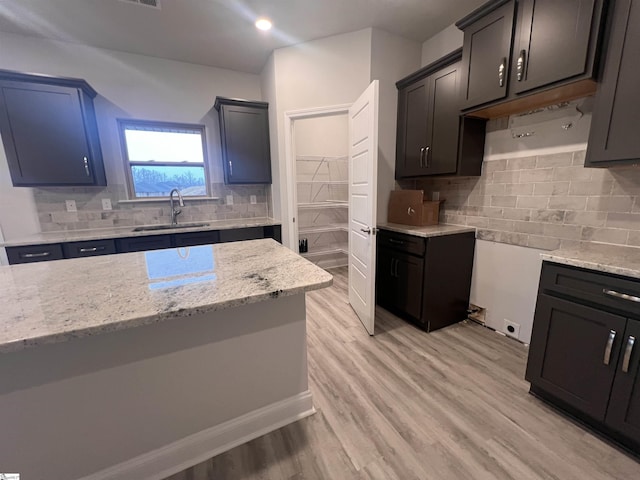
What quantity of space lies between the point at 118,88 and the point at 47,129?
857 millimetres

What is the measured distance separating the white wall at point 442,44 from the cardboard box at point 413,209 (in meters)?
1.43

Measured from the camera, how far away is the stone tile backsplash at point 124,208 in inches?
106

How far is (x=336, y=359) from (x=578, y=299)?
1.53 metres

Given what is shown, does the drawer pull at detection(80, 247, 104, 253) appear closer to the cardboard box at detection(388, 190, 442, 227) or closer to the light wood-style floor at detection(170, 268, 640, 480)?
the light wood-style floor at detection(170, 268, 640, 480)

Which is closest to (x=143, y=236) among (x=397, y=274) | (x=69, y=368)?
(x=69, y=368)

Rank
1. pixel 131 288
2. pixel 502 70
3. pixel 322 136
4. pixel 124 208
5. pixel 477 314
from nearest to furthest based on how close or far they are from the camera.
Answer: pixel 131 288 < pixel 502 70 < pixel 477 314 < pixel 124 208 < pixel 322 136

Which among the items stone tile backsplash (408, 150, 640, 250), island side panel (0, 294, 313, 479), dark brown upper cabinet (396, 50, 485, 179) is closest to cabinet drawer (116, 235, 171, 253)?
island side panel (0, 294, 313, 479)

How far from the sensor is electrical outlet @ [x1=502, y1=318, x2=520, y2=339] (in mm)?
2186

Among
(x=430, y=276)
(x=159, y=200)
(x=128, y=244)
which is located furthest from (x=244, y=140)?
(x=430, y=276)

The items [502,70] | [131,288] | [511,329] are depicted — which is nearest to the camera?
[131,288]

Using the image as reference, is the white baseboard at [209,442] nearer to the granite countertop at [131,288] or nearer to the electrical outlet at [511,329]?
the granite countertop at [131,288]

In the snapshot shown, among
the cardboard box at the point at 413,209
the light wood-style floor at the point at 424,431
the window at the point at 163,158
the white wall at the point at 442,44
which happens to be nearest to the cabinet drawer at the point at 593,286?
the light wood-style floor at the point at 424,431

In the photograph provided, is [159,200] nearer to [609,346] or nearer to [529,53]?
[529,53]

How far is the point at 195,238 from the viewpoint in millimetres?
2859
